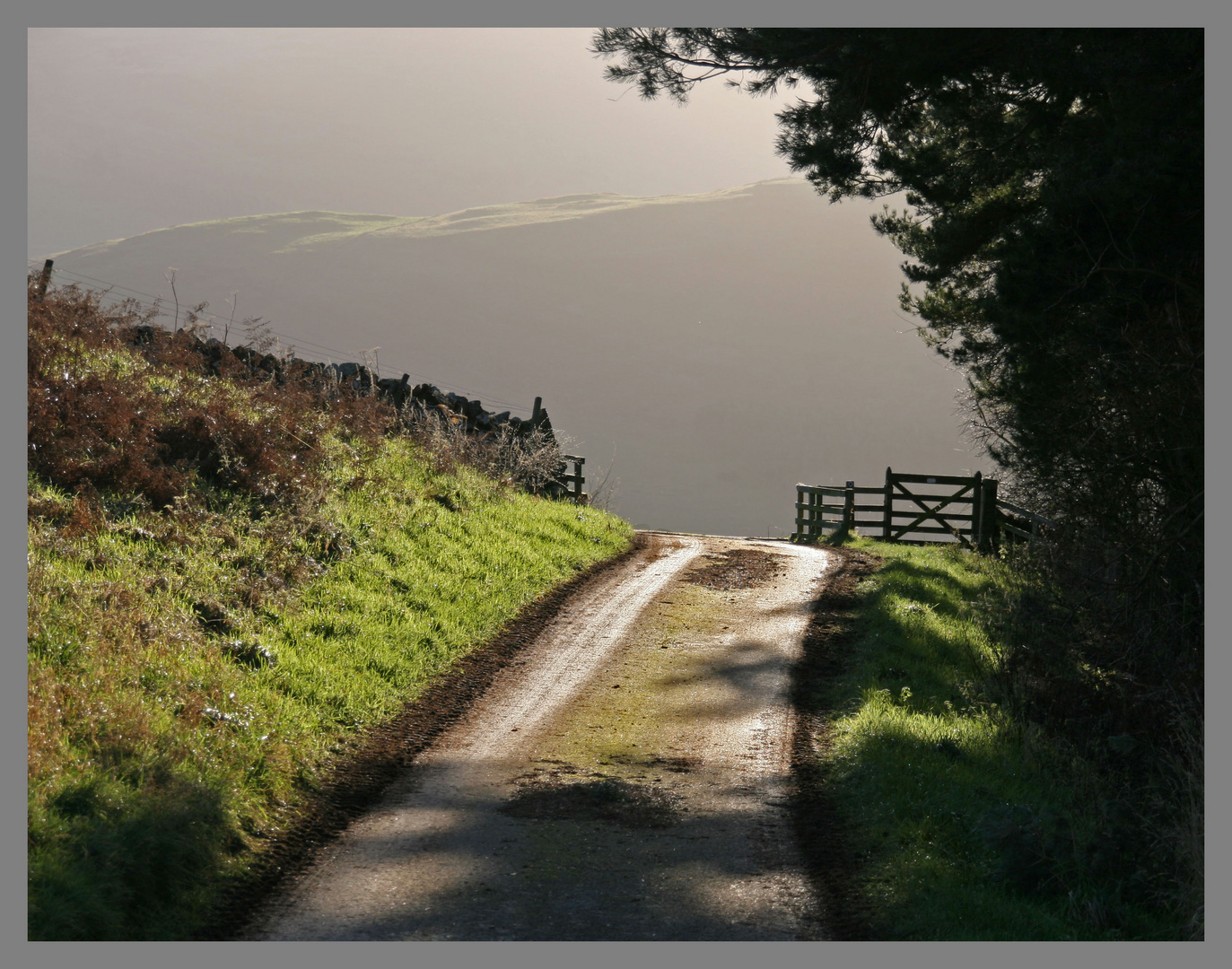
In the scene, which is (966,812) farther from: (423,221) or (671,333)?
(423,221)

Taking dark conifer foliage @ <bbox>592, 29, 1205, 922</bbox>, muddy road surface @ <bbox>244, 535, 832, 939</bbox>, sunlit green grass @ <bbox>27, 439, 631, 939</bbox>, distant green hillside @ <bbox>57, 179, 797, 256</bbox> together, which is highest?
distant green hillside @ <bbox>57, 179, 797, 256</bbox>

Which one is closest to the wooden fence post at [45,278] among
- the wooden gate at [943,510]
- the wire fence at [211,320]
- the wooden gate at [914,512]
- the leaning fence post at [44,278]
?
the leaning fence post at [44,278]

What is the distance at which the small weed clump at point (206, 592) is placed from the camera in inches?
193

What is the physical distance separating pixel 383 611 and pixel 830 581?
745 cm

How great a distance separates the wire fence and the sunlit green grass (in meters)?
4.62

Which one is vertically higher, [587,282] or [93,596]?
[587,282]

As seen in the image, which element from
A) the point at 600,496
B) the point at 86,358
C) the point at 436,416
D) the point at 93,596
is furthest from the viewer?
the point at 600,496

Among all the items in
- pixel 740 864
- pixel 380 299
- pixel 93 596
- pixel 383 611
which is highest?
pixel 380 299

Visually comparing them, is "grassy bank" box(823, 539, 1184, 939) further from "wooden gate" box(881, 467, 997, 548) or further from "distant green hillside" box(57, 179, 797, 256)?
"distant green hillside" box(57, 179, 797, 256)

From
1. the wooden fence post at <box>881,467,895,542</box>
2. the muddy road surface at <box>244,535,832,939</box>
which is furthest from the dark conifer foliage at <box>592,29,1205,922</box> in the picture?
the wooden fence post at <box>881,467,895,542</box>

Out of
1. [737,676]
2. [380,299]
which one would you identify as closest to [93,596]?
[737,676]

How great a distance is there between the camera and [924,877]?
209 inches

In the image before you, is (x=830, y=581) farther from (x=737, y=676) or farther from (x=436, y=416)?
(x=436, y=416)

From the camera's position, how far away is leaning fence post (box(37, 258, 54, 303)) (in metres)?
13.0
